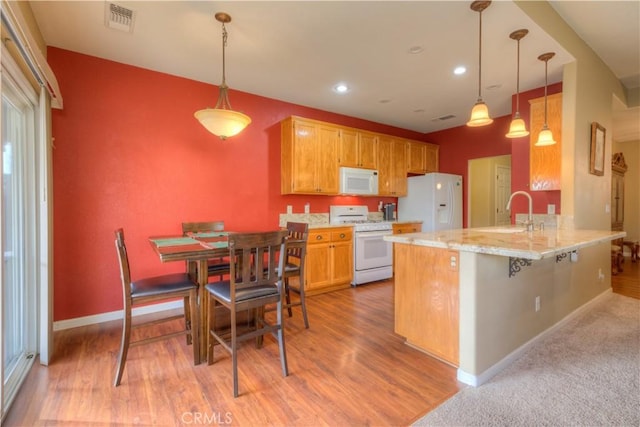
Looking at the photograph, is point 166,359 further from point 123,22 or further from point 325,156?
point 325,156

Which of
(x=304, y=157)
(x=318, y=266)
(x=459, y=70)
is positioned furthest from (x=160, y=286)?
(x=459, y=70)

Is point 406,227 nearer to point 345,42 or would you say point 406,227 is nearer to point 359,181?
point 359,181

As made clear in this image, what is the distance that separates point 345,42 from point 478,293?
7.55ft

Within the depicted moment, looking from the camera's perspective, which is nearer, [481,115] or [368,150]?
[481,115]

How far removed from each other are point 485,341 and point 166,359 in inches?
91.1

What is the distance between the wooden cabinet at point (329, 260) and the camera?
3.95 m

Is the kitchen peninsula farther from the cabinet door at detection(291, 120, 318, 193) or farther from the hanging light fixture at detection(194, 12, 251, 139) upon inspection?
the cabinet door at detection(291, 120, 318, 193)

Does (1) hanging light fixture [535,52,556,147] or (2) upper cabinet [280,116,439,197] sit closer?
(1) hanging light fixture [535,52,556,147]

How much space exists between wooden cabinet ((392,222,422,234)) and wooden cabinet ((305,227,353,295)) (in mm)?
908

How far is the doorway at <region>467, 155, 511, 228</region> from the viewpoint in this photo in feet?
19.7

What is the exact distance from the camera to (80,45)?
276 cm

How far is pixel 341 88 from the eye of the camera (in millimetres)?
3732

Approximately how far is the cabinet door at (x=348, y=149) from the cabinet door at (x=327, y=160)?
92mm

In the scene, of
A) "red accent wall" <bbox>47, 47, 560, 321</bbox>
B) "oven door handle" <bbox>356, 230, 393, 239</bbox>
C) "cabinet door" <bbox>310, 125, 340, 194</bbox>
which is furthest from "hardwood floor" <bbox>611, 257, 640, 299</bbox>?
"red accent wall" <bbox>47, 47, 560, 321</bbox>
